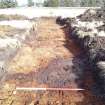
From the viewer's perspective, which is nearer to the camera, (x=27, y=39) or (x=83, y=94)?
(x=83, y=94)

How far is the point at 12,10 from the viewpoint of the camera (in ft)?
112

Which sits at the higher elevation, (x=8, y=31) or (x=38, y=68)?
(x=38, y=68)

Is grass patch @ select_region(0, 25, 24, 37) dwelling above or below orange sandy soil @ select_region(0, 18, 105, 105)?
below

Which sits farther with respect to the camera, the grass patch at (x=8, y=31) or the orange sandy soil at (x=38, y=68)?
the grass patch at (x=8, y=31)

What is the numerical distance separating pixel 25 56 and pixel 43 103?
218 inches

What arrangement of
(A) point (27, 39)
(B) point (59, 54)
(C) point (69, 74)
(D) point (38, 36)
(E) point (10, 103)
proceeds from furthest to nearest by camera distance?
(D) point (38, 36), (A) point (27, 39), (B) point (59, 54), (C) point (69, 74), (E) point (10, 103)

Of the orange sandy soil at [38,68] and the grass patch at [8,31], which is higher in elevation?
the orange sandy soil at [38,68]

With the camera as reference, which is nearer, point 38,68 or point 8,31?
point 38,68

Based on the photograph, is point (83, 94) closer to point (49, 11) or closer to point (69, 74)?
point (69, 74)

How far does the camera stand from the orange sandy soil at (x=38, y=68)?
27.2 feet

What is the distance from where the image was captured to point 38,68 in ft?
37.8

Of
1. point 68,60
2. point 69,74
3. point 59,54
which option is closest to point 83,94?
point 69,74

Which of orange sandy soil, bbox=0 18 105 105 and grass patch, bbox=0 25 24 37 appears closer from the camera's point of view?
orange sandy soil, bbox=0 18 105 105

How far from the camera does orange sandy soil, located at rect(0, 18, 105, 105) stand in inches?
327
